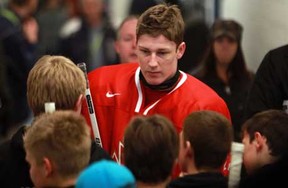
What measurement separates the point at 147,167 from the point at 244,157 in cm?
68

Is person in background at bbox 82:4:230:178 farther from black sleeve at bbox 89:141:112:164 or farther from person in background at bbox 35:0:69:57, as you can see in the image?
person in background at bbox 35:0:69:57

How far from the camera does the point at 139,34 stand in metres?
4.71

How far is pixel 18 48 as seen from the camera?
759 centimetres

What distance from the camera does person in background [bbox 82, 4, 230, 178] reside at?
4645 millimetres

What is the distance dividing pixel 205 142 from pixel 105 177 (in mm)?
785

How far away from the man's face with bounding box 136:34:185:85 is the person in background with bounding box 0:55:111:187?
496 mm

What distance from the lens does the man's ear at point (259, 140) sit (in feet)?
14.0

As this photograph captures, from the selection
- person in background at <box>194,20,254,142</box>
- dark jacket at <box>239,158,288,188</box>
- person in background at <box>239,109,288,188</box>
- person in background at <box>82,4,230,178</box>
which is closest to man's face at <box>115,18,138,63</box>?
person in background at <box>194,20,254,142</box>

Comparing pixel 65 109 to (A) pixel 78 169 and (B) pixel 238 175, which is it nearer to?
(A) pixel 78 169

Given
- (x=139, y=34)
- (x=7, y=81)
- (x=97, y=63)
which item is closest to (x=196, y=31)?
(x=97, y=63)

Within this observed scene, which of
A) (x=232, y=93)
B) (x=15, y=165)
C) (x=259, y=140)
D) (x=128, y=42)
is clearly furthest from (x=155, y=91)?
(x=232, y=93)

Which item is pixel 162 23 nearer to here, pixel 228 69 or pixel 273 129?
pixel 273 129

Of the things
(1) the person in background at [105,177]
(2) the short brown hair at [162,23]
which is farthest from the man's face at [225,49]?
(1) the person in background at [105,177]

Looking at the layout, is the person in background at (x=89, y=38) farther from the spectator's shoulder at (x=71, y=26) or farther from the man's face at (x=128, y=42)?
the man's face at (x=128, y=42)
